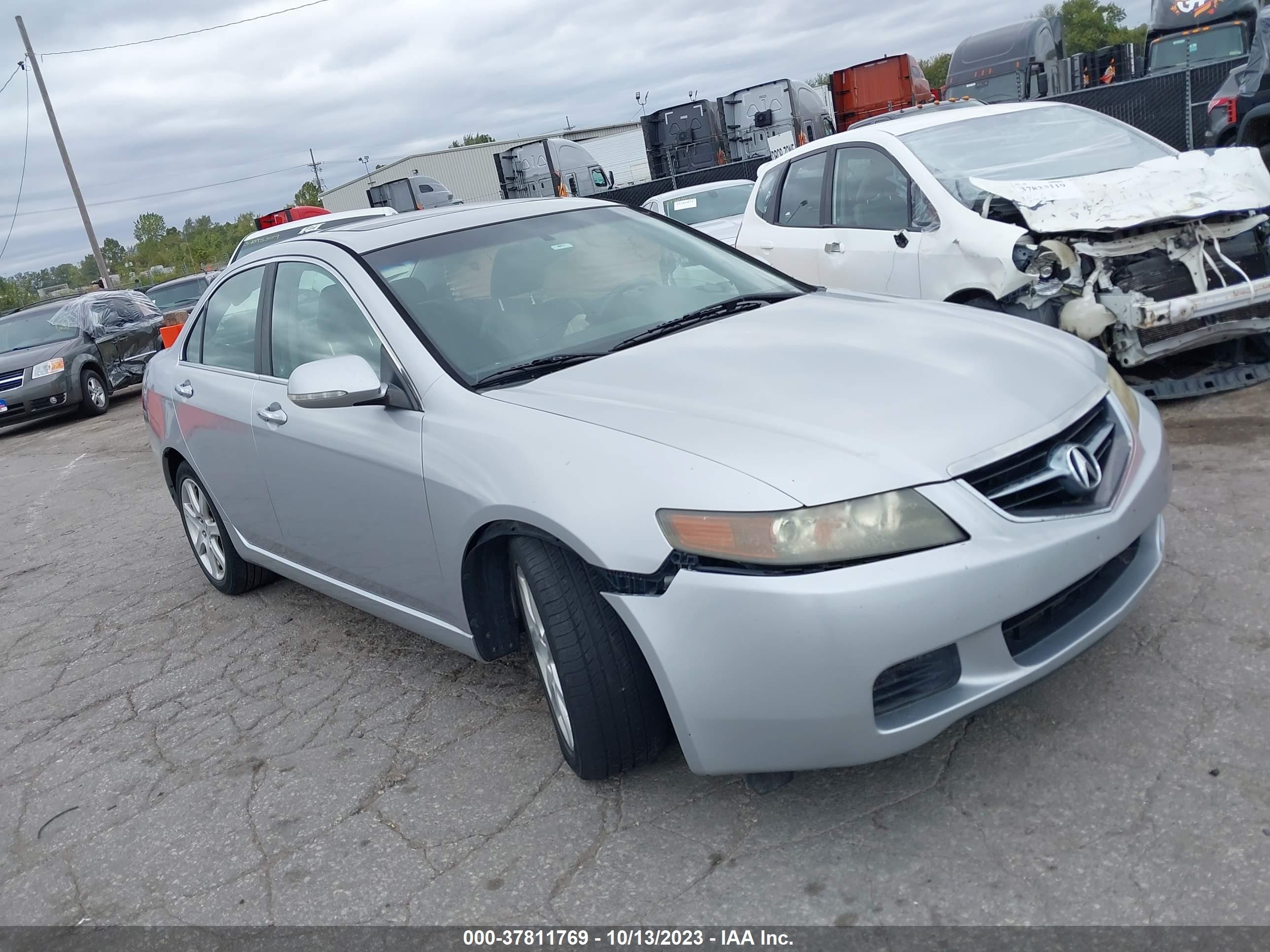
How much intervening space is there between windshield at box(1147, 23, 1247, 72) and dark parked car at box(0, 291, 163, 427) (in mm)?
17508

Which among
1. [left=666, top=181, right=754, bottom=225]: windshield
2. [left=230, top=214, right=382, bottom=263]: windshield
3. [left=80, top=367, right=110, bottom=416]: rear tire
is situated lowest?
[left=80, top=367, right=110, bottom=416]: rear tire

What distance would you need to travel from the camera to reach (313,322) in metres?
3.83

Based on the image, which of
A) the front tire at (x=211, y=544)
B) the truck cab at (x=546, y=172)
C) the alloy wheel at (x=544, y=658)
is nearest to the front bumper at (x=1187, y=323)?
the alloy wheel at (x=544, y=658)

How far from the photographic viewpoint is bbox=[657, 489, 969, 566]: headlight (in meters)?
2.35

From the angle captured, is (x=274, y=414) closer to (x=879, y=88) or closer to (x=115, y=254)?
(x=879, y=88)

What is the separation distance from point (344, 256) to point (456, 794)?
1.82 metres

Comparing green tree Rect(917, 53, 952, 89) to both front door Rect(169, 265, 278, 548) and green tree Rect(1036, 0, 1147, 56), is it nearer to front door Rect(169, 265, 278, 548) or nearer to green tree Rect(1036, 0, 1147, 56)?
green tree Rect(1036, 0, 1147, 56)

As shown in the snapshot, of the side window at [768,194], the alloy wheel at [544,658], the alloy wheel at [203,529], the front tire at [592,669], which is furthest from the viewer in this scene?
the side window at [768,194]

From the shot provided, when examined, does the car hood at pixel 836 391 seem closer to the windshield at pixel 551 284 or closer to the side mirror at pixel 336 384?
the windshield at pixel 551 284

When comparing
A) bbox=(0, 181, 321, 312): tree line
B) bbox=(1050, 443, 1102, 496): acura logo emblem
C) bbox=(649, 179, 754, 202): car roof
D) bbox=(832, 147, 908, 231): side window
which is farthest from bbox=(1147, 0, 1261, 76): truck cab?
bbox=(0, 181, 321, 312): tree line

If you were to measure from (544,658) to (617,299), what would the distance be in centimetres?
129

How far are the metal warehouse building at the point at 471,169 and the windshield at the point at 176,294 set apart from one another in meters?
18.4

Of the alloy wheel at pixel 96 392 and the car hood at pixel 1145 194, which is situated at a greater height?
the car hood at pixel 1145 194

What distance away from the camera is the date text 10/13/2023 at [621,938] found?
2328mm
